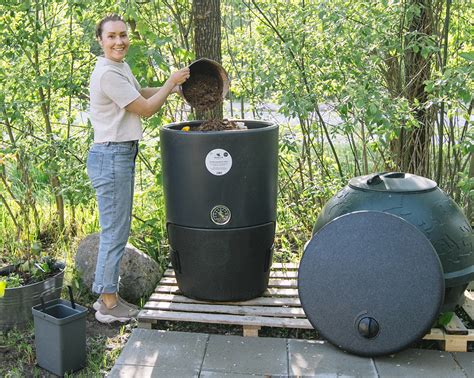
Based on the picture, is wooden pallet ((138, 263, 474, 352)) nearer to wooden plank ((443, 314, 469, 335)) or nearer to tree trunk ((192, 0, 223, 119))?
wooden plank ((443, 314, 469, 335))

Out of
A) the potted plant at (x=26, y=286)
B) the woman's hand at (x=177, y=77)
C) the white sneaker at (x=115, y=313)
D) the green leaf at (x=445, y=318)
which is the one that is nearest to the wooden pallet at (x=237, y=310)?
the white sneaker at (x=115, y=313)

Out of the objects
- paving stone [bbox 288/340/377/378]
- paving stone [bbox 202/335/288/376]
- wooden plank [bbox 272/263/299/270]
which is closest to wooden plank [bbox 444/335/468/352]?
paving stone [bbox 288/340/377/378]

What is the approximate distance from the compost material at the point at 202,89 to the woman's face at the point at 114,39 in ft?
1.77

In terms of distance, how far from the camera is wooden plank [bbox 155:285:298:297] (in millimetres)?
3682

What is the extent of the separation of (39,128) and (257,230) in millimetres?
2127

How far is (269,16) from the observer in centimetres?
498

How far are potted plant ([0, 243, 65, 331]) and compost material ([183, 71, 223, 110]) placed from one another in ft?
4.14

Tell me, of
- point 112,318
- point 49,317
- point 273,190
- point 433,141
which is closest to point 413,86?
point 433,141

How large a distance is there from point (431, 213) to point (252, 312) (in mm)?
1102

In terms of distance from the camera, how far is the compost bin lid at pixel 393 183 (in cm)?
320

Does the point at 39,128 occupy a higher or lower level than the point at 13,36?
lower

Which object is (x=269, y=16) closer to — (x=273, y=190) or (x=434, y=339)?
(x=273, y=190)

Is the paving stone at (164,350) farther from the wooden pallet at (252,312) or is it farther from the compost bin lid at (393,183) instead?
the compost bin lid at (393,183)

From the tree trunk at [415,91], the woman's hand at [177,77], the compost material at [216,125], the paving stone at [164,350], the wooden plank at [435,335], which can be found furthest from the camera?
the tree trunk at [415,91]
